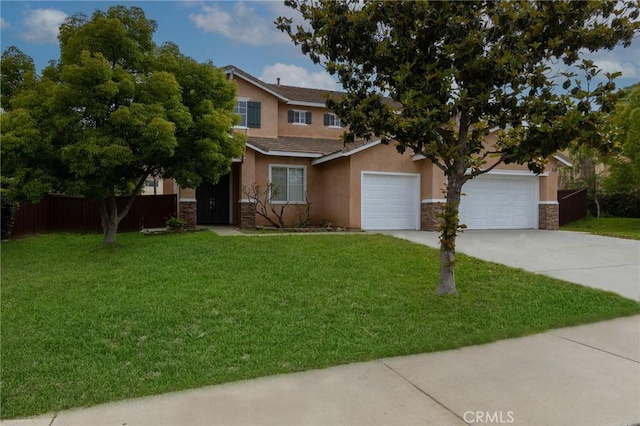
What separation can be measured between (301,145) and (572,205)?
1475 centimetres

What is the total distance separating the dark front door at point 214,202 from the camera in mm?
18891

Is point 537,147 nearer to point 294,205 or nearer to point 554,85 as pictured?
point 554,85

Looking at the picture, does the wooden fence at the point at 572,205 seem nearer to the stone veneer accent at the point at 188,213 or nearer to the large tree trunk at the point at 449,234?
the stone veneer accent at the point at 188,213

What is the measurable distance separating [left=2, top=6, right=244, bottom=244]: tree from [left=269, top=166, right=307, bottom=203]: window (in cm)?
515

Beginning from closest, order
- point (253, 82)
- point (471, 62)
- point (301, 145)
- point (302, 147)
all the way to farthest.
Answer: point (471, 62) < point (302, 147) < point (301, 145) < point (253, 82)

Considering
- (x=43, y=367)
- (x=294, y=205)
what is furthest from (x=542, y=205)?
(x=43, y=367)

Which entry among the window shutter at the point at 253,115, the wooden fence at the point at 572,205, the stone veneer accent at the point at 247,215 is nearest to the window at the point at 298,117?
the window shutter at the point at 253,115

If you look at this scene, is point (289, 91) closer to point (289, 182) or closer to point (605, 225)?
point (289, 182)

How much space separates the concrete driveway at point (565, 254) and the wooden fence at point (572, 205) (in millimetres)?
7460

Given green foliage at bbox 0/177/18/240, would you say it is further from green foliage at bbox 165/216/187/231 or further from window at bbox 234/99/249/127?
window at bbox 234/99/249/127

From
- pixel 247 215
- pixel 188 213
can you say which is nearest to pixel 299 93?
pixel 247 215

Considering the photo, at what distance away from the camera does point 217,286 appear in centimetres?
743

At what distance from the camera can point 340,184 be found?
53.8 ft

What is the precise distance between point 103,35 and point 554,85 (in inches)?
393
